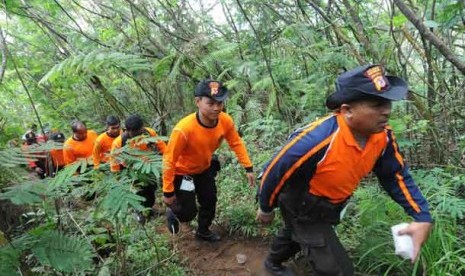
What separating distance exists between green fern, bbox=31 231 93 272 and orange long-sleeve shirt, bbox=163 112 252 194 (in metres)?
1.89

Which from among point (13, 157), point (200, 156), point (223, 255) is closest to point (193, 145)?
point (200, 156)

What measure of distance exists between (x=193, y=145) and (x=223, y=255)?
1.32 m

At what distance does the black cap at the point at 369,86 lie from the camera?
8.42ft

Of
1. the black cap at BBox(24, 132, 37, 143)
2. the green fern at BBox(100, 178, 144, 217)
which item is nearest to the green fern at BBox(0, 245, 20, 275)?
the green fern at BBox(100, 178, 144, 217)

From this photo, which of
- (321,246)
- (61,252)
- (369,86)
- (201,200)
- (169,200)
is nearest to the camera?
(61,252)

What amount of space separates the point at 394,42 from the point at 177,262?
334 centimetres

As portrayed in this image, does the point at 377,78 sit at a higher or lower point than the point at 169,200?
higher

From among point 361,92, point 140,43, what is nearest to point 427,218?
point 361,92

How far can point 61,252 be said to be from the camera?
7.83 ft

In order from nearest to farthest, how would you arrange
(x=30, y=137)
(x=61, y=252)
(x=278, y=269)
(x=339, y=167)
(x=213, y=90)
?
(x=61, y=252)
(x=339, y=167)
(x=278, y=269)
(x=213, y=90)
(x=30, y=137)

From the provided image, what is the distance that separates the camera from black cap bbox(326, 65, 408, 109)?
257 cm

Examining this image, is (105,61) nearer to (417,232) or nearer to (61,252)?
(61,252)

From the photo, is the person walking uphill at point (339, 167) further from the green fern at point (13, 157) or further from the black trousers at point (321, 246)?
the green fern at point (13, 157)

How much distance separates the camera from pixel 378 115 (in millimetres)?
2656
